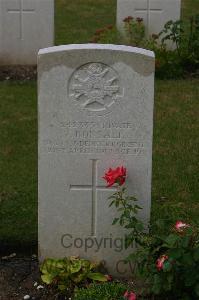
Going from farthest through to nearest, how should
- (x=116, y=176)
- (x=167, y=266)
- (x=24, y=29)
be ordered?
(x=24, y=29)
(x=116, y=176)
(x=167, y=266)

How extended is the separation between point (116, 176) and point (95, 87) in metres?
0.57

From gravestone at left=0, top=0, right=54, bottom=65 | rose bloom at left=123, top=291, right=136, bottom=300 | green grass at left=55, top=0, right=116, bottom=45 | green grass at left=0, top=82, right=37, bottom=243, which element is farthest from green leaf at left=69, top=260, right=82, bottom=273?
green grass at left=55, top=0, right=116, bottom=45

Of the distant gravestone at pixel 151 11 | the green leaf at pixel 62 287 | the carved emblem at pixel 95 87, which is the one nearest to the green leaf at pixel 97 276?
the green leaf at pixel 62 287

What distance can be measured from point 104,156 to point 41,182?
0.44 metres

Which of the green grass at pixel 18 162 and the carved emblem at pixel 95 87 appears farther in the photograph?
the green grass at pixel 18 162

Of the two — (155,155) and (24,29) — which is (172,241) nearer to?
(155,155)

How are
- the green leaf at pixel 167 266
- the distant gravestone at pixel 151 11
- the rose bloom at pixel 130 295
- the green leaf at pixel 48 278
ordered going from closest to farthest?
the green leaf at pixel 167 266 → the rose bloom at pixel 130 295 → the green leaf at pixel 48 278 → the distant gravestone at pixel 151 11

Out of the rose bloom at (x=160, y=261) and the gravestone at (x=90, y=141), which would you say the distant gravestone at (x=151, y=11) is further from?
the rose bloom at (x=160, y=261)

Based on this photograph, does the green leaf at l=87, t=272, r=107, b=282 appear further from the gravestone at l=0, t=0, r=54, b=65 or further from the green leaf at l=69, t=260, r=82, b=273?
the gravestone at l=0, t=0, r=54, b=65

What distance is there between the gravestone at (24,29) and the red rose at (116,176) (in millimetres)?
6027

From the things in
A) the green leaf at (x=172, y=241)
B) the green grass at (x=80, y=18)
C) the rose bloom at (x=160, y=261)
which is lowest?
the rose bloom at (x=160, y=261)

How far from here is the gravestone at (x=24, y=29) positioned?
10.6 m

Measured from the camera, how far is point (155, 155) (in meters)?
7.42

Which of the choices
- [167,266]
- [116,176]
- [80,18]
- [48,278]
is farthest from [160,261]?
[80,18]
